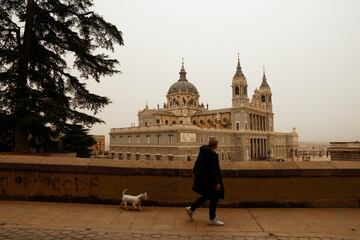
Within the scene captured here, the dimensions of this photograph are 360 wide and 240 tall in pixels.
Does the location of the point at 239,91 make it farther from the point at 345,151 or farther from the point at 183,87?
the point at 345,151

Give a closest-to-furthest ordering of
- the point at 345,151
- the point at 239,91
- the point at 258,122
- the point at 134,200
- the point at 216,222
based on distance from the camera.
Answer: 1. the point at 216,222
2. the point at 134,200
3. the point at 345,151
4. the point at 239,91
5. the point at 258,122

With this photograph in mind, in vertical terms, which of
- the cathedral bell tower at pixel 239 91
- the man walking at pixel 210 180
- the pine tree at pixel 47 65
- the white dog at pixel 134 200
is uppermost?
the cathedral bell tower at pixel 239 91

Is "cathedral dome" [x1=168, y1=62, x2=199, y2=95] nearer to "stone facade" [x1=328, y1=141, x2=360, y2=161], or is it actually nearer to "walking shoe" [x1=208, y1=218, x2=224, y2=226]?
"stone facade" [x1=328, y1=141, x2=360, y2=161]

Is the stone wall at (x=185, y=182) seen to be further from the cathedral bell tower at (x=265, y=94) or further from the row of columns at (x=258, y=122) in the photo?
the cathedral bell tower at (x=265, y=94)

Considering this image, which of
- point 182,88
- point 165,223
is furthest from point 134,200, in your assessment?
point 182,88

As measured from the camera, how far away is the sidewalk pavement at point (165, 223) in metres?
4.57

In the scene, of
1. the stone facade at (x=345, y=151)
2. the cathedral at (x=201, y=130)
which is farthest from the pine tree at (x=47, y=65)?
the cathedral at (x=201, y=130)

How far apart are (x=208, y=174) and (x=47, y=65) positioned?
9718 millimetres

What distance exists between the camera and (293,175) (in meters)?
6.35

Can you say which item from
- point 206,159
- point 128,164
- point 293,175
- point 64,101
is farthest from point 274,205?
point 64,101

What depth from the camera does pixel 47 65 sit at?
1267 cm

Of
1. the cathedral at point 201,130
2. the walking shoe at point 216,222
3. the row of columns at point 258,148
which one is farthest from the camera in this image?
the row of columns at point 258,148

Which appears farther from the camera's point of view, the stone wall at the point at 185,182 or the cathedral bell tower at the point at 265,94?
the cathedral bell tower at the point at 265,94

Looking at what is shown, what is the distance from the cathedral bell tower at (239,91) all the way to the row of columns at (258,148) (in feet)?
27.5
